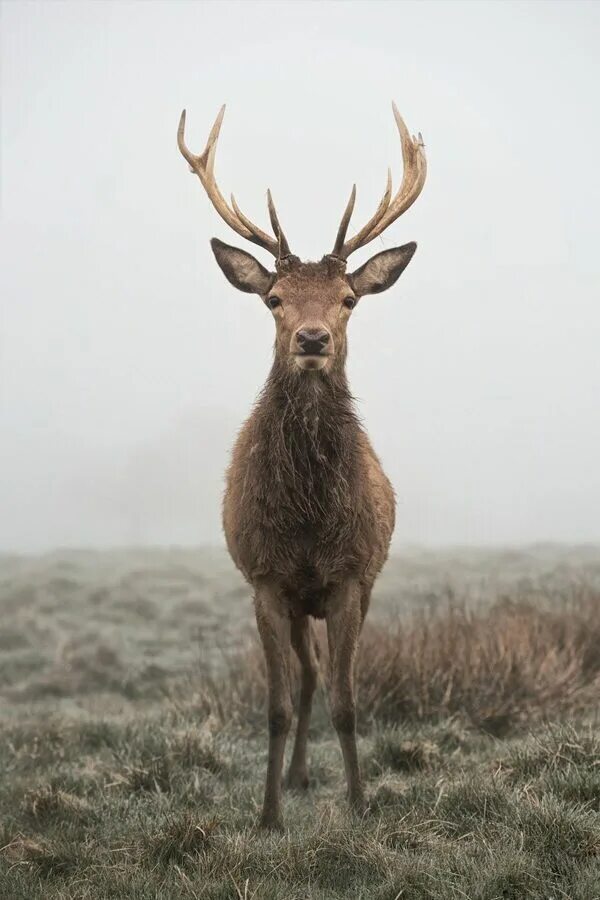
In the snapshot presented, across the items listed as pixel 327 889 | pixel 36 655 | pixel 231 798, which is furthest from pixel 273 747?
pixel 36 655

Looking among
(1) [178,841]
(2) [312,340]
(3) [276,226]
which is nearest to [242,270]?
(3) [276,226]

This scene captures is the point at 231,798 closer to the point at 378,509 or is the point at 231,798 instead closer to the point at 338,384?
the point at 378,509

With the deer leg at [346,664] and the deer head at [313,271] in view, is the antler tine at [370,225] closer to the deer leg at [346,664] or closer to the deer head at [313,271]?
the deer head at [313,271]

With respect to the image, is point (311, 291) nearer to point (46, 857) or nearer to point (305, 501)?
point (305, 501)

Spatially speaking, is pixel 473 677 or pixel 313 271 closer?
pixel 313 271

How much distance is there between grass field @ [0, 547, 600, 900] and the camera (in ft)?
12.9

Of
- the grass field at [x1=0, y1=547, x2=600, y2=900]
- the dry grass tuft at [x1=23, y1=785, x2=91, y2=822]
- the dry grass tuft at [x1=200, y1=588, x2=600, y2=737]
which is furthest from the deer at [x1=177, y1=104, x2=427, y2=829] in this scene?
the dry grass tuft at [x1=200, y1=588, x2=600, y2=737]

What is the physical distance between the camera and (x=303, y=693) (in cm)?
650

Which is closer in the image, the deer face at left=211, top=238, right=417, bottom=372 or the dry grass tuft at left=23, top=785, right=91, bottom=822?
the deer face at left=211, top=238, right=417, bottom=372

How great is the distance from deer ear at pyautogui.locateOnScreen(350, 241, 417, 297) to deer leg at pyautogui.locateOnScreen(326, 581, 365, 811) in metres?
1.70

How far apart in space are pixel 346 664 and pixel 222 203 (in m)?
2.77

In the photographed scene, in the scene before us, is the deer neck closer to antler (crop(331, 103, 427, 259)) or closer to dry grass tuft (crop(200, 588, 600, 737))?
antler (crop(331, 103, 427, 259))

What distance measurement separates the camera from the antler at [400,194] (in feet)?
18.7

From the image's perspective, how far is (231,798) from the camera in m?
5.46
